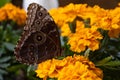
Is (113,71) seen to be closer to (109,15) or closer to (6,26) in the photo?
(109,15)

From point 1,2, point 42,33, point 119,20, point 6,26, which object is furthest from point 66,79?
point 1,2

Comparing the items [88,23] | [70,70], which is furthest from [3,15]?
[70,70]

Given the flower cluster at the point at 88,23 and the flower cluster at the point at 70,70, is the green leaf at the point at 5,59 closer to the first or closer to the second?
the flower cluster at the point at 88,23

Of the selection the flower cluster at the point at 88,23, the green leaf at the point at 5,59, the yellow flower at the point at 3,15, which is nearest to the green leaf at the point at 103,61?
the flower cluster at the point at 88,23

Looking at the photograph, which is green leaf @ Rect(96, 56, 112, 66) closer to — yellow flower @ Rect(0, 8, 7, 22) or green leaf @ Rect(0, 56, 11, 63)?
green leaf @ Rect(0, 56, 11, 63)

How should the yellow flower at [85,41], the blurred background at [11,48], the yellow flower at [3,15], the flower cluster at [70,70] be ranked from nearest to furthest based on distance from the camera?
1. the flower cluster at [70,70]
2. the yellow flower at [85,41]
3. the blurred background at [11,48]
4. the yellow flower at [3,15]

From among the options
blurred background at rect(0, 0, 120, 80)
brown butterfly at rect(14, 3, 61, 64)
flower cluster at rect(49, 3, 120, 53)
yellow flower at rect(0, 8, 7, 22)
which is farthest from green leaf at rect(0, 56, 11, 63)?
brown butterfly at rect(14, 3, 61, 64)
